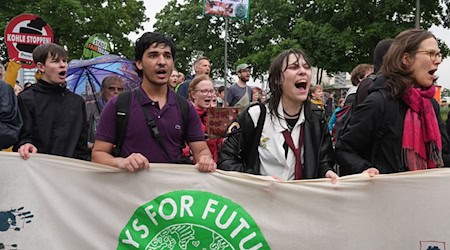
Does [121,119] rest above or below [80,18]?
below

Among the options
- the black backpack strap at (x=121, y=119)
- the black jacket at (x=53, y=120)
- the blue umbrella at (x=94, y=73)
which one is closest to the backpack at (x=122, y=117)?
the black backpack strap at (x=121, y=119)

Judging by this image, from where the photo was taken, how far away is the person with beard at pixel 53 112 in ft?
12.6

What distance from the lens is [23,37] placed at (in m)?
8.28

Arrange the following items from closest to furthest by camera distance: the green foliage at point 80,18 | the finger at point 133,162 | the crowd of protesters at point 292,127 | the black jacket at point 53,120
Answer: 1. the finger at point 133,162
2. the crowd of protesters at point 292,127
3. the black jacket at point 53,120
4. the green foliage at point 80,18

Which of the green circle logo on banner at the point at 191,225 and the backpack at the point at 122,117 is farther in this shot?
the backpack at the point at 122,117

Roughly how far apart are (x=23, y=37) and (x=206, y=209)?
645 centimetres

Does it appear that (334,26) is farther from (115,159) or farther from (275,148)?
(115,159)

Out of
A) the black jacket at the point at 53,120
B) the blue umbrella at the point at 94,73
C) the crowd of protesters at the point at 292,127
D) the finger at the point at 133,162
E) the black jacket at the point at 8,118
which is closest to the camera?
the finger at the point at 133,162

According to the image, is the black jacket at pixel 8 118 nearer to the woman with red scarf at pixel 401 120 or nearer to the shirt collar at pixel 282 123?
the shirt collar at pixel 282 123

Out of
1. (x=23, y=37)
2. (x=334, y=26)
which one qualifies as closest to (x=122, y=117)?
(x=23, y=37)

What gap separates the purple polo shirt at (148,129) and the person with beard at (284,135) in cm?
29

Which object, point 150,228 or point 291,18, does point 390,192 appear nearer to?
point 150,228

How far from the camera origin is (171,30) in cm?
4500

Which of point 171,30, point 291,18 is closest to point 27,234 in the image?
point 291,18
